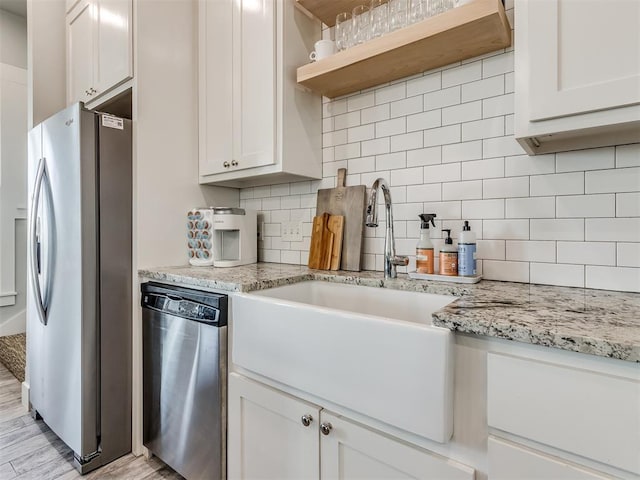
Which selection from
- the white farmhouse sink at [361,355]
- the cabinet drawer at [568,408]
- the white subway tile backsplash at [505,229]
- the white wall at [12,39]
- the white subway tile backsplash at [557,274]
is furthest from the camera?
the white wall at [12,39]

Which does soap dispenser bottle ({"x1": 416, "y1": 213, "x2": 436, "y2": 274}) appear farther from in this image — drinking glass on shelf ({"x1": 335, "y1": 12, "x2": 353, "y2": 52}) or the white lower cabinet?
drinking glass on shelf ({"x1": 335, "y1": 12, "x2": 353, "y2": 52})

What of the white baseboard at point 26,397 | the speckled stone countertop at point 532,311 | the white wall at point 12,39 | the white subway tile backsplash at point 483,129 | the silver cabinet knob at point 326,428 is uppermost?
the white wall at point 12,39

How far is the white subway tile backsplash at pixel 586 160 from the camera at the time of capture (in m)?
1.14

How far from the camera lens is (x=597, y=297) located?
1027 mm

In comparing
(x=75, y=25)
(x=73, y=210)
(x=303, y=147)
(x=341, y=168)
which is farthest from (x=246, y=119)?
(x=75, y=25)

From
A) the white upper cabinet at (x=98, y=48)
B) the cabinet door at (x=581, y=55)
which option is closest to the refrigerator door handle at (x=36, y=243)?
the white upper cabinet at (x=98, y=48)

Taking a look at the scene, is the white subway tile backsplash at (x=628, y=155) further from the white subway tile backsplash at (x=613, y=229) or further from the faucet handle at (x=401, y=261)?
the faucet handle at (x=401, y=261)

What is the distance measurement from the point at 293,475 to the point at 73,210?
1.50 metres

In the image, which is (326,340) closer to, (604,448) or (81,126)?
(604,448)

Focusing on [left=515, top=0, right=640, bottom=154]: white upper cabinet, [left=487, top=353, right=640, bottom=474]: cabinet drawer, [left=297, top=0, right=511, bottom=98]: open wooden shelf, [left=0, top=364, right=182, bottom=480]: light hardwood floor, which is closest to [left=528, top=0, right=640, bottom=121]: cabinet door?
[left=515, top=0, right=640, bottom=154]: white upper cabinet

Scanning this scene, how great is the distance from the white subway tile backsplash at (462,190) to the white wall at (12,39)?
4.28 meters

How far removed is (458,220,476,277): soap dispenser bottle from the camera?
1.29m

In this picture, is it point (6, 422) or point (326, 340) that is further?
point (6, 422)

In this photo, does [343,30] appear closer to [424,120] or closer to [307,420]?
[424,120]
